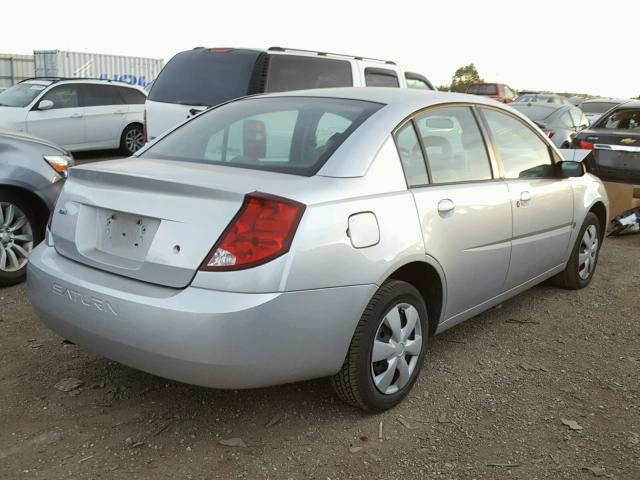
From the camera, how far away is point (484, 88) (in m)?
28.0

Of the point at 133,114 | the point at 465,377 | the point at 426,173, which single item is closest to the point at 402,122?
the point at 426,173

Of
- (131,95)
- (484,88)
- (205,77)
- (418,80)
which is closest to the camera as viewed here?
(205,77)

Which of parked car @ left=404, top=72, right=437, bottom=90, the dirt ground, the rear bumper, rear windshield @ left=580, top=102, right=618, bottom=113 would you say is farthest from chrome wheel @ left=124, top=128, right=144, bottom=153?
rear windshield @ left=580, top=102, right=618, bottom=113

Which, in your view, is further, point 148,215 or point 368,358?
point 368,358

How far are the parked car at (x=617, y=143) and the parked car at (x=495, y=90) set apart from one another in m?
18.7

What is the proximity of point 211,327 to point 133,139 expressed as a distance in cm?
1203

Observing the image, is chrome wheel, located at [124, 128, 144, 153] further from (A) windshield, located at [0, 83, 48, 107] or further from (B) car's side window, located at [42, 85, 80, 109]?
(A) windshield, located at [0, 83, 48, 107]

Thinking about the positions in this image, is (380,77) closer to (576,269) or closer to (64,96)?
(576,269)

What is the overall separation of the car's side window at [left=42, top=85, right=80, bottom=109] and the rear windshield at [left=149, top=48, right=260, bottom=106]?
17.9 feet

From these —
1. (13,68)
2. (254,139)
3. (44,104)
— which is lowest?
(13,68)

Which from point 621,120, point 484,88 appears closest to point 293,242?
point 621,120

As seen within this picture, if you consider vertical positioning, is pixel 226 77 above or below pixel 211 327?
above

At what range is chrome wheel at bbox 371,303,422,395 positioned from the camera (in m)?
3.06

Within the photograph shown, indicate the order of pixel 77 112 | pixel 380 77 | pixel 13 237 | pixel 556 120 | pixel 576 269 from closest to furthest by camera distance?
pixel 13 237
pixel 576 269
pixel 380 77
pixel 556 120
pixel 77 112
